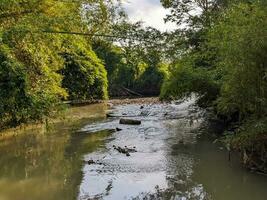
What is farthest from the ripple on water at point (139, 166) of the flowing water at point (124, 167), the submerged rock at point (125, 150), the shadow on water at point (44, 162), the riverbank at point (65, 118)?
the riverbank at point (65, 118)

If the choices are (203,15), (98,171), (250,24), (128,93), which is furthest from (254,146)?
(128,93)

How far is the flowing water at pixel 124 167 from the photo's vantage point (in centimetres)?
1106

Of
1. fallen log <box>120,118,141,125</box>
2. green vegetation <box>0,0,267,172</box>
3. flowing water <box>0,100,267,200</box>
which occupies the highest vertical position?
green vegetation <box>0,0,267,172</box>

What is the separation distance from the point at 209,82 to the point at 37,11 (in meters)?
8.42

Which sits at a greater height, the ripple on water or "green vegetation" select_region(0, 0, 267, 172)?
"green vegetation" select_region(0, 0, 267, 172)

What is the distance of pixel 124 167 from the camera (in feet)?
43.7

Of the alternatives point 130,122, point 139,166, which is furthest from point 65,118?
point 130,122

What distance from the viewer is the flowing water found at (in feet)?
36.3

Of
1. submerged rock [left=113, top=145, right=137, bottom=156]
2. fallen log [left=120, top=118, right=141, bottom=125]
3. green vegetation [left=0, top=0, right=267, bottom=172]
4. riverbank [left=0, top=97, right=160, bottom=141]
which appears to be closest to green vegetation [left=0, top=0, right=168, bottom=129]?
green vegetation [left=0, top=0, right=267, bottom=172]

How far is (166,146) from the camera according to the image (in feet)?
54.2

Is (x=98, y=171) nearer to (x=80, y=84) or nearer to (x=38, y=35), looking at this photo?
(x=38, y=35)

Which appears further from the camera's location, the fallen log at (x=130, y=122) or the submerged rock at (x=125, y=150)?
the fallen log at (x=130, y=122)

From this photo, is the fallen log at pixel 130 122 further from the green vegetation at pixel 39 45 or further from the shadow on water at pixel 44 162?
the green vegetation at pixel 39 45

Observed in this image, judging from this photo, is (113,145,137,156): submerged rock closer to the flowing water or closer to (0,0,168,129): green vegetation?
the flowing water
